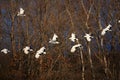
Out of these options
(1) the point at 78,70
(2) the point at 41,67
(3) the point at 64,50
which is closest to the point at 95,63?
(1) the point at 78,70

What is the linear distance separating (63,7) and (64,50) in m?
2.65

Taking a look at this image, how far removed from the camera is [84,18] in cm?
1648

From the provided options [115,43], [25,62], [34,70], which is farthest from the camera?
[25,62]

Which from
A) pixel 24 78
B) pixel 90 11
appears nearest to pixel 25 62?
pixel 24 78

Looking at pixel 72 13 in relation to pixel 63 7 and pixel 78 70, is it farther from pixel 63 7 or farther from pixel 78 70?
pixel 78 70

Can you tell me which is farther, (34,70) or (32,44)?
(32,44)

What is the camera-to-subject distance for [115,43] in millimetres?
15172

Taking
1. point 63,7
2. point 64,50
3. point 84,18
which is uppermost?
point 63,7

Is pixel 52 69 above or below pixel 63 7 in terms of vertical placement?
below

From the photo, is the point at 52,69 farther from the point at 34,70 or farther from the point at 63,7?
the point at 63,7

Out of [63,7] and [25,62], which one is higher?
Answer: [63,7]

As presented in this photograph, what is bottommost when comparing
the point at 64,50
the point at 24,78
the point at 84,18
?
the point at 24,78

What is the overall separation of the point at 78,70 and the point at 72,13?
15.6 ft

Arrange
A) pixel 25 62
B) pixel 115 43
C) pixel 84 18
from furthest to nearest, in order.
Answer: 1. pixel 25 62
2. pixel 84 18
3. pixel 115 43
